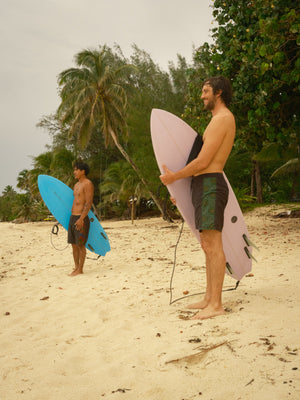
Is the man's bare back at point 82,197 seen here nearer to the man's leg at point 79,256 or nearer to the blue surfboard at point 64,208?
the blue surfboard at point 64,208

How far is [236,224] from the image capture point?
319 cm

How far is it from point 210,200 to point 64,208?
340cm

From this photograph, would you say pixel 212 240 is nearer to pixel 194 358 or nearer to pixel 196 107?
pixel 194 358

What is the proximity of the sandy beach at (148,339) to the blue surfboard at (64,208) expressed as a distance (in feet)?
2.91

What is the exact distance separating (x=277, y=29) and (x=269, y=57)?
1.32ft

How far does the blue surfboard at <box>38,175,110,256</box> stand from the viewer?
18.3 ft

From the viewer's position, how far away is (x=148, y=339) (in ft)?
8.38

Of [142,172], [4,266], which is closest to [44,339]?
[4,266]

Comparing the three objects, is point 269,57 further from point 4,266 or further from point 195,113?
point 4,266

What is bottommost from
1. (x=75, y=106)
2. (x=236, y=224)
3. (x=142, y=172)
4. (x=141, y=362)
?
(x=141, y=362)

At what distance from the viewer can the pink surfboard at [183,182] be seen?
9.89ft

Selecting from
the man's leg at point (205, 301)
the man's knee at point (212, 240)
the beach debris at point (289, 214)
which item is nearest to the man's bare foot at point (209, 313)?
the man's leg at point (205, 301)

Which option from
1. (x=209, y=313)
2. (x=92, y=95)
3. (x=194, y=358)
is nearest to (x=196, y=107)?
(x=209, y=313)

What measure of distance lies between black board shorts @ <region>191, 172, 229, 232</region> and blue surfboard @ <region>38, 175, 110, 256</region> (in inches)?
122
